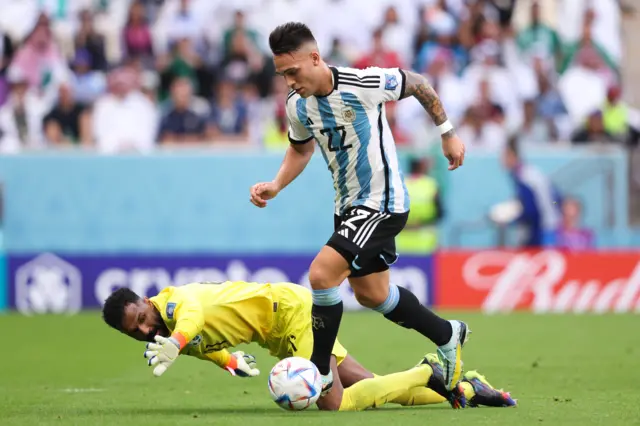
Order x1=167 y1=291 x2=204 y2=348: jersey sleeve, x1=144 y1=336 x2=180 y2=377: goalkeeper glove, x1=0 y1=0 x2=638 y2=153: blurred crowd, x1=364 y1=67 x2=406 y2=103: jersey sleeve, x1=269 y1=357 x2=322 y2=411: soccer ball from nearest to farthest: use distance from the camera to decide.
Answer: x1=144 y1=336 x2=180 y2=377: goalkeeper glove
x1=167 y1=291 x2=204 y2=348: jersey sleeve
x1=269 y1=357 x2=322 y2=411: soccer ball
x1=364 y1=67 x2=406 y2=103: jersey sleeve
x1=0 y1=0 x2=638 y2=153: blurred crowd

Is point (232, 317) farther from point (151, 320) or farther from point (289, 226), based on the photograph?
point (289, 226)

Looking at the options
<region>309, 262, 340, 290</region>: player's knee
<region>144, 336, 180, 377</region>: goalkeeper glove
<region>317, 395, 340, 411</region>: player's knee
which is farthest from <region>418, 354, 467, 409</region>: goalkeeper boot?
<region>144, 336, 180, 377</region>: goalkeeper glove

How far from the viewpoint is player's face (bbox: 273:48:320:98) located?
691 centimetres

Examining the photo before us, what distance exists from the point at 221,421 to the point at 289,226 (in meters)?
9.96

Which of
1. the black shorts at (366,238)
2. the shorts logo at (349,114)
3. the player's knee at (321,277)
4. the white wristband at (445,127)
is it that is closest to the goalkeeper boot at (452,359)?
the black shorts at (366,238)

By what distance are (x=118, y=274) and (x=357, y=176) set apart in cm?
972

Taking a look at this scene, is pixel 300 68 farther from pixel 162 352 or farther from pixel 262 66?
pixel 262 66

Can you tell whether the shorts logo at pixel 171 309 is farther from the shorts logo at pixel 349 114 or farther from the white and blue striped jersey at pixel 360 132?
the shorts logo at pixel 349 114

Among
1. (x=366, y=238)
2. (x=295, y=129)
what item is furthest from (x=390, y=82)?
(x=366, y=238)

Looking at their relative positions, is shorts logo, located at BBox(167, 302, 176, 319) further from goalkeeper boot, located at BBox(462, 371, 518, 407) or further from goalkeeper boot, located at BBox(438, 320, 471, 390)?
goalkeeper boot, located at BBox(462, 371, 518, 407)

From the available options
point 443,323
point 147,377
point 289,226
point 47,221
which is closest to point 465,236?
point 289,226

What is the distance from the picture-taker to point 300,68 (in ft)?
22.7

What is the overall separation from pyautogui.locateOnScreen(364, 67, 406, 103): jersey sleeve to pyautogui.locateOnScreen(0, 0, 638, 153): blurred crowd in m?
9.60

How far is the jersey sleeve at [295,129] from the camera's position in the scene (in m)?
7.26
